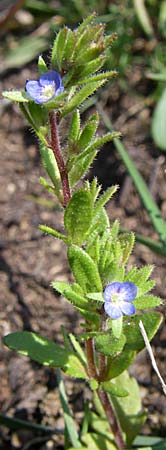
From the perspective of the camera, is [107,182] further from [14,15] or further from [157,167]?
[14,15]

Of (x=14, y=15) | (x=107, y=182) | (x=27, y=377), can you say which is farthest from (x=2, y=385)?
(x=14, y=15)

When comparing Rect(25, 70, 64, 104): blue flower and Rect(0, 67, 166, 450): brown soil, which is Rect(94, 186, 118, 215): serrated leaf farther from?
Rect(0, 67, 166, 450): brown soil

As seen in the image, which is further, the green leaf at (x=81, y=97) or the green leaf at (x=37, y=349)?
the green leaf at (x=37, y=349)

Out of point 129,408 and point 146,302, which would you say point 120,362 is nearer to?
point 146,302

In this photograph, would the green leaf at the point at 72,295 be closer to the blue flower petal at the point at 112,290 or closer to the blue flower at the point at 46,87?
the blue flower petal at the point at 112,290

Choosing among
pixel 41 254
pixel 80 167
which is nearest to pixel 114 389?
pixel 80 167

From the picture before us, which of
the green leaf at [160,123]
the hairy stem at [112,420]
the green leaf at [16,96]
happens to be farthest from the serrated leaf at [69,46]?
the green leaf at [160,123]
